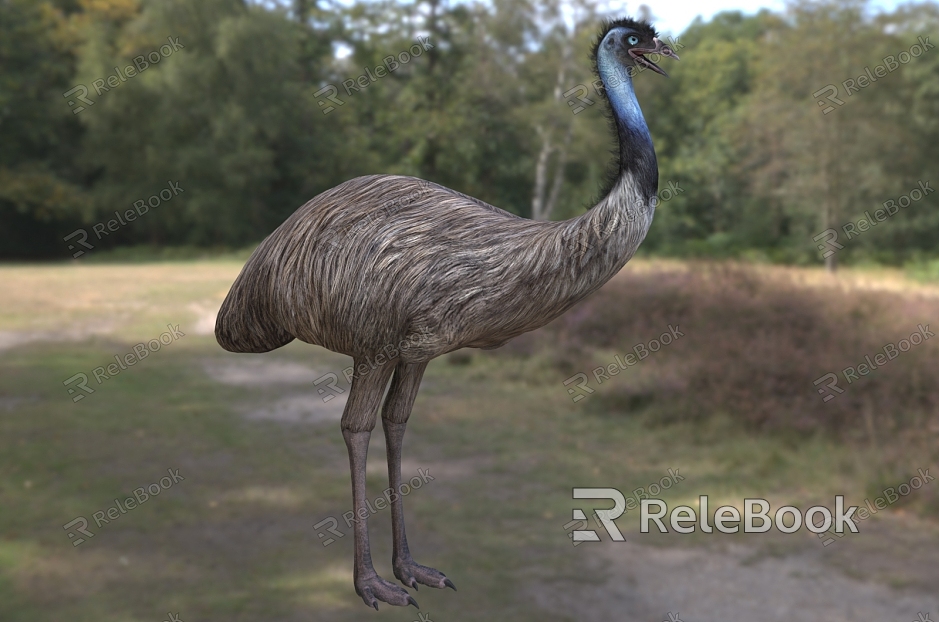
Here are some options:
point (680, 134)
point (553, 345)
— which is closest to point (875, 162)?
point (680, 134)

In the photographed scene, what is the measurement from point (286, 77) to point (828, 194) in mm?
21680

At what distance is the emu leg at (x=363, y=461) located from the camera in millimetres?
2199

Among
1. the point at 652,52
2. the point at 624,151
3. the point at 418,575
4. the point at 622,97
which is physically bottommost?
the point at 418,575

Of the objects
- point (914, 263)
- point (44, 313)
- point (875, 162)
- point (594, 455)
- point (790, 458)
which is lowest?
point (44, 313)

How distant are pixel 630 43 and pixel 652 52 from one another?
6 cm

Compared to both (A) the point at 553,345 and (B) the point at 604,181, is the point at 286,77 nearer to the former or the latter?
(A) the point at 553,345

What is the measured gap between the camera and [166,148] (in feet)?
138

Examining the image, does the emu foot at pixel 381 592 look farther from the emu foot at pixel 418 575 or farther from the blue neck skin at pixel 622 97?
the blue neck skin at pixel 622 97

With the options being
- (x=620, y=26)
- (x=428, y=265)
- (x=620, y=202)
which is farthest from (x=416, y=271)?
(x=620, y=26)

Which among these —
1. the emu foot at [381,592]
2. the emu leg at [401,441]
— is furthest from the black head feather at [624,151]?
the emu foot at [381,592]

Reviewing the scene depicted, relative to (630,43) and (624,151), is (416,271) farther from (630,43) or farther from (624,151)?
(630,43)

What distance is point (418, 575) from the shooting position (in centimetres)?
237

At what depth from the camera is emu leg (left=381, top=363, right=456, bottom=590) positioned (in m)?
2.31

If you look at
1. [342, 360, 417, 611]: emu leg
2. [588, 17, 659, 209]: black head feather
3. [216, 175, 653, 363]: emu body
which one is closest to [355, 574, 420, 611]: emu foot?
[342, 360, 417, 611]: emu leg
